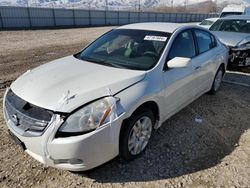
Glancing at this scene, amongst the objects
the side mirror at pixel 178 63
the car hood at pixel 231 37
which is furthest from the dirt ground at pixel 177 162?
the car hood at pixel 231 37

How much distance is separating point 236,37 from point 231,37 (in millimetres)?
145

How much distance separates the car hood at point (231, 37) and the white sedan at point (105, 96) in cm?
348

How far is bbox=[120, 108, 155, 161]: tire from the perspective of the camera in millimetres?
2635

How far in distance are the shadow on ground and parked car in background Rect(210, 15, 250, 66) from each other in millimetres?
2232

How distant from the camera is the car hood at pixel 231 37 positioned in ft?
22.7

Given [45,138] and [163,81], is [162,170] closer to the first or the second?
[163,81]

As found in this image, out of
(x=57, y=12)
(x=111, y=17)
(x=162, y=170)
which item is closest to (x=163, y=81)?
(x=162, y=170)

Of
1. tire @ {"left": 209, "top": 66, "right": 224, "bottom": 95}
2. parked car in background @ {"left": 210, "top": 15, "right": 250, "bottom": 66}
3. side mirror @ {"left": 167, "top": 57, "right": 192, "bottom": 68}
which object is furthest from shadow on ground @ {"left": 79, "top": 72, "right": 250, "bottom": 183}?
parked car in background @ {"left": 210, "top": 15, "right": 250, "bottom": 66}

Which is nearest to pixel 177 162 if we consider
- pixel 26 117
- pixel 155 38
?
pixel 155 38

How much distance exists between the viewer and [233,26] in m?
8.09

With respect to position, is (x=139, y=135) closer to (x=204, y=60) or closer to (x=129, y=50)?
(x=129, y=50)

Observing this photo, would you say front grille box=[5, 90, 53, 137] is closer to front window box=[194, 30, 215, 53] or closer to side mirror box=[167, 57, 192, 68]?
side mirror box=[167, 57, 192, 68]

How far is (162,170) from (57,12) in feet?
95.5

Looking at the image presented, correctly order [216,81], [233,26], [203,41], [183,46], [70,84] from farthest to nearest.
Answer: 1. [233,26]
2. [216,81]
3. [203,41]
4. [183,46]
5. [70,84]
